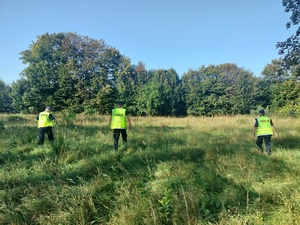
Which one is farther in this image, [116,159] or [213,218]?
[116,159]

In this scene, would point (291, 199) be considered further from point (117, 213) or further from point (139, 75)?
point (139, 75)

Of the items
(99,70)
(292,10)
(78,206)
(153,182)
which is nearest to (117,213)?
(78,206)

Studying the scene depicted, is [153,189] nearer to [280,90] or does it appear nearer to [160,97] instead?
[160,97]

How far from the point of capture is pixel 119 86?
121ft

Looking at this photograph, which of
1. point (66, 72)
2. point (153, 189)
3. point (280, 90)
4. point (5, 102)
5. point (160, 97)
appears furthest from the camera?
point (5, 102)

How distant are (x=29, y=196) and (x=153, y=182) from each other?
225 centimetres

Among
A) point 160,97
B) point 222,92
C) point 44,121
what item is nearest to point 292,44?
point 44,121

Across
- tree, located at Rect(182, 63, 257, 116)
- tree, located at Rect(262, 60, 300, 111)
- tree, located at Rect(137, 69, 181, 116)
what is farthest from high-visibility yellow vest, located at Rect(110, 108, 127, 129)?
tree, located at Rect(182, 63, 257, 116)

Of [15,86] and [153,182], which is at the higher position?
[15,86]

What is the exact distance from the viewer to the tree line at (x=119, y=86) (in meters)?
32.1

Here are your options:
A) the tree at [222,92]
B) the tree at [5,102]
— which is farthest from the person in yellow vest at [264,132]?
the tree at [5,102]

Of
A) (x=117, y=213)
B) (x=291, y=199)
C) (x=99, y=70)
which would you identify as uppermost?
(x=99, y=70)

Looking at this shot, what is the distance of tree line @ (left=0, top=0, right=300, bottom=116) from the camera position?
32125 millimetres

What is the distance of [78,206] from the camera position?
116 inches
